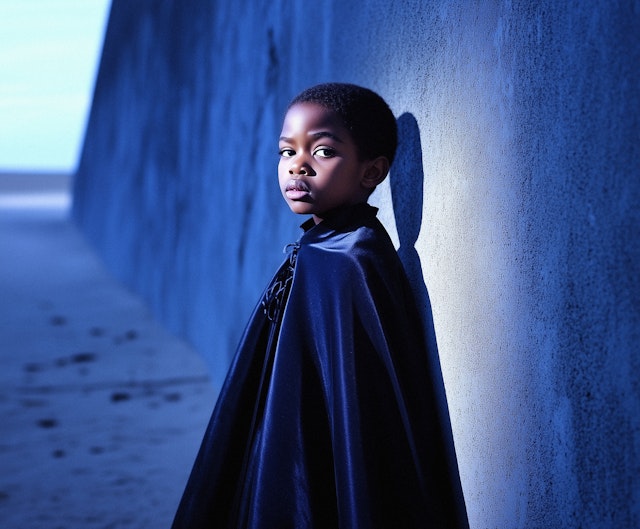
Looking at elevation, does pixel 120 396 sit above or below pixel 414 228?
below

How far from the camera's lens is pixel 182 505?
75.6 inches

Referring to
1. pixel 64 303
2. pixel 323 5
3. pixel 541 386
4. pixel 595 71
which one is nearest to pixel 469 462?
pixel 541 386

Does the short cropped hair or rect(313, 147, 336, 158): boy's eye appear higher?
the short cropped hair

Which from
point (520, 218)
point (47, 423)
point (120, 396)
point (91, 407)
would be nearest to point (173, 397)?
point (120, 396)

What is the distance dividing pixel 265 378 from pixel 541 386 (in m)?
0.71

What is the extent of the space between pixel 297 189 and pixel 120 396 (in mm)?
2611

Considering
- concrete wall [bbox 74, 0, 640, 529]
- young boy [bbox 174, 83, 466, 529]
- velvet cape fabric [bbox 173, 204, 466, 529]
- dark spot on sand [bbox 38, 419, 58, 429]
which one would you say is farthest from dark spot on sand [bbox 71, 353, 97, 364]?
velvet cape fabric [bbox 173, 204, 466, 529]

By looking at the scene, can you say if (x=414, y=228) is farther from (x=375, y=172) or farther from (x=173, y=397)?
(x=173, y=397)

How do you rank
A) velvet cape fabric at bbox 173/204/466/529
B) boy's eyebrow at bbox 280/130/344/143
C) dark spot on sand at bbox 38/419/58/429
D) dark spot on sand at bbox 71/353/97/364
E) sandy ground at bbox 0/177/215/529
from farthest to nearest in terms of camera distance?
dark spot on sand at bbox 71/353/97/364 < dark spot on sand at bbox 38/419/58/429 < sandy ground at bbox 0/177/215/529 < boy's eyebrow at bbox 280/130/344/143 < velvet cape fabric at bbox 173/204/466/529

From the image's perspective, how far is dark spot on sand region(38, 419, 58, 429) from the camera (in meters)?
3.57

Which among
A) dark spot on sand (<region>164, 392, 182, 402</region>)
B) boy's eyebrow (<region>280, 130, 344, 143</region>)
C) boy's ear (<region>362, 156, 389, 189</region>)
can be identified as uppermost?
boy's eyebrow (<region>280, 130, 344, 143</region>)

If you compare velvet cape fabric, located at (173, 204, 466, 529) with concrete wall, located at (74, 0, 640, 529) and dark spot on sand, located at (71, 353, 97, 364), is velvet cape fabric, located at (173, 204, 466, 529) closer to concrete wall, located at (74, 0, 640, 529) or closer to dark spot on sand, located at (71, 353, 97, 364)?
concrete wall, located at (74, 0, 640, 529)

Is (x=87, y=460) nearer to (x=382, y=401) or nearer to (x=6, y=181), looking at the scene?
(x=382, y=401)

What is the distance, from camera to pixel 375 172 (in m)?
1.84
